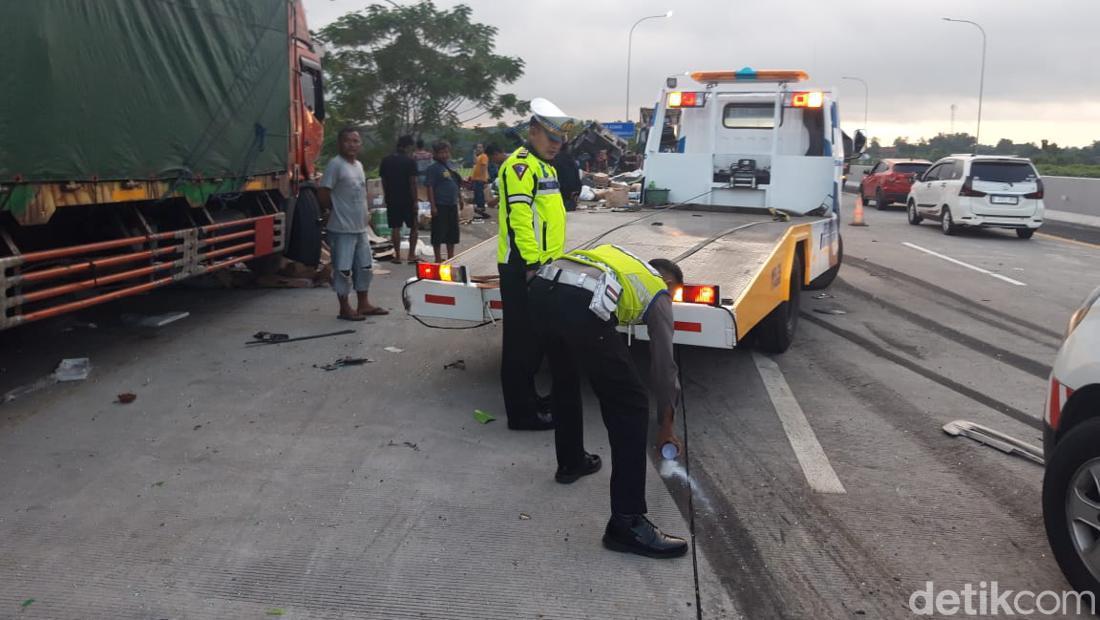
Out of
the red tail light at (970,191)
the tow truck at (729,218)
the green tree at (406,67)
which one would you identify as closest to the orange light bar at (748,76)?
the tow truck at (729,218)

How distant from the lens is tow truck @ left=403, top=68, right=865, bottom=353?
603 centimetres

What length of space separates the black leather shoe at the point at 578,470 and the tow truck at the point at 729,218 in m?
0.87

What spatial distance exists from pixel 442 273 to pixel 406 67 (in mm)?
19954

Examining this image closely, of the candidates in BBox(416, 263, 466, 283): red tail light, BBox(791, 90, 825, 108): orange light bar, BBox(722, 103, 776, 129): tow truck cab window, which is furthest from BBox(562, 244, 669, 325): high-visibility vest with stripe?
BBox(722, 103, 776, 129): tow truck cab window

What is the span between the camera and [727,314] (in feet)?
17.7

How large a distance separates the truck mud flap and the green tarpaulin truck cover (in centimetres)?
52

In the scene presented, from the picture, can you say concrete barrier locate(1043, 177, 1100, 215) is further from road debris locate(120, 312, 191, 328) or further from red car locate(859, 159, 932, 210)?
road debris locate(120, 312, 191, 328)

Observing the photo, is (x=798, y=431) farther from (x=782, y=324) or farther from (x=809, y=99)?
(x=809, y=99)

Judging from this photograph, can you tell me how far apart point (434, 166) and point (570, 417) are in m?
8.04

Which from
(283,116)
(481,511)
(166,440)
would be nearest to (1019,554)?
(481,511)

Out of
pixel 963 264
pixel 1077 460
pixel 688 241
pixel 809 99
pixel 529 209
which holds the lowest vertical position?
pixel 963 264

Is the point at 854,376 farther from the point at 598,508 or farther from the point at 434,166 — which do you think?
the point at 434,166

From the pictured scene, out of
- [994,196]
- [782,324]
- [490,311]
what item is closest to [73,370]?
[490,311]

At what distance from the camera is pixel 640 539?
396cm
